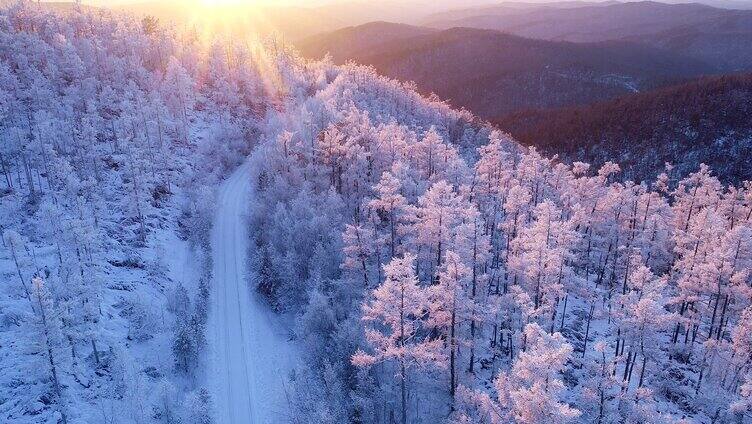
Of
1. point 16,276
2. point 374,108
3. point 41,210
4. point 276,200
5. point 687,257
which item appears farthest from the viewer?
point 374,108

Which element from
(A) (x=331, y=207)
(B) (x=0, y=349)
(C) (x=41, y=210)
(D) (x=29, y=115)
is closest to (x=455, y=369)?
(A) (x=331, y=207)

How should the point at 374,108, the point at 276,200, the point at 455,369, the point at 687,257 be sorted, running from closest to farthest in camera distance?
1. the point at 455,369
2. the point at 687,257
3. the point at 276,200
4. the point at 374,108

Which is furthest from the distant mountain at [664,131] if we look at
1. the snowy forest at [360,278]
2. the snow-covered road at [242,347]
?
the snow-covered road at [242,347]

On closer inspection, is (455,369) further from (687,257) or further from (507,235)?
(687,257)

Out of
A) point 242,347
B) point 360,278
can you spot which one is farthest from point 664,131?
point 242,347

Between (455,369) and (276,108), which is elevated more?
(276,108)

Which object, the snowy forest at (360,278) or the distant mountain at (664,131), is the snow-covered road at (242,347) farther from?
the distant mountain at (664,131)
